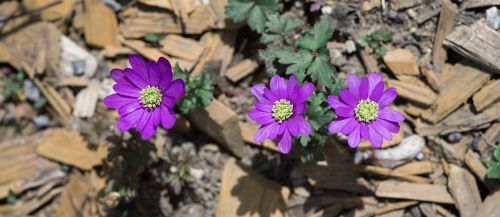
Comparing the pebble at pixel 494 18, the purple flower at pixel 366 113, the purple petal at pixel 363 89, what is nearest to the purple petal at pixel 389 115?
the purple flower at pixel 366 113

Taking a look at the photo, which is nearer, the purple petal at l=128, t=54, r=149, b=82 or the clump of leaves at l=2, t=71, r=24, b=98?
the purple petal at l=128, t=54, r=149, b=82

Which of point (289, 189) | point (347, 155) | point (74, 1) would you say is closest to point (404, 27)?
point (347, 155)

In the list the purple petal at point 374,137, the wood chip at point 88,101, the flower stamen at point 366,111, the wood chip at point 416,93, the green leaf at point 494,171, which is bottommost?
the green leaf at point 494,171

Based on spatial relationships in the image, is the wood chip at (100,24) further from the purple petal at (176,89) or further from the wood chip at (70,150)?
the purple petal at (176,89)

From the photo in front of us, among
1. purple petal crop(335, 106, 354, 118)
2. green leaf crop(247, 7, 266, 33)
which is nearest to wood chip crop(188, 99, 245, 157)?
green leaf crop(247, 7, 266, 33)

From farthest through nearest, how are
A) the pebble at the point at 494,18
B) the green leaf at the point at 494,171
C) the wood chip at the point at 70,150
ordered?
1. the wood chip at the point at 70,150
2. the pebble at the point at 494,18
3. the green leaf at the point at 494,171

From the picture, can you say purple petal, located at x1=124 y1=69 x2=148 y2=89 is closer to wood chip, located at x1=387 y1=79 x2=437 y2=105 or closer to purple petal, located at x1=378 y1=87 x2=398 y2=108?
purple petal, located at x1=378 y1=87 x2=398 y2=108

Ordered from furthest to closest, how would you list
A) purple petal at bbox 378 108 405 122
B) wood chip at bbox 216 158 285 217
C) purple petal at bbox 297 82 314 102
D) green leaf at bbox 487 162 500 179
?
1. wood chip at bbox 216 158 285 217
2. green leaf at bbox 487 162 500 179
3. purple petal at bbox 378 108 405 122
4. purple petal at bbox 297 82 314 102
